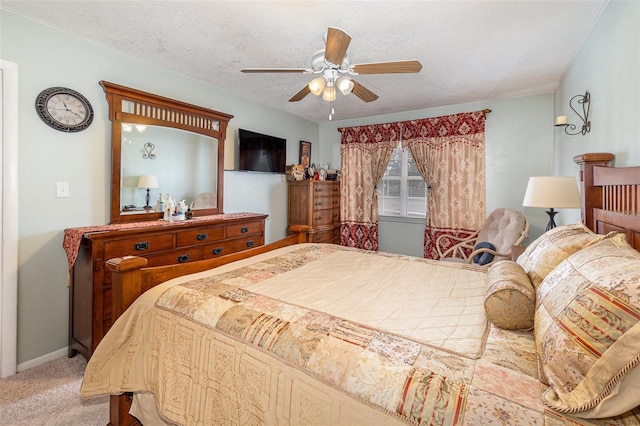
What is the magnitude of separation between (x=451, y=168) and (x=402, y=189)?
82 cm

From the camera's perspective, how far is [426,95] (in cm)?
382

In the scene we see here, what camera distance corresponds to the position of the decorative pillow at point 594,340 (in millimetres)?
685

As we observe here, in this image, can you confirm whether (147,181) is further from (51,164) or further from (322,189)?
(322,189)

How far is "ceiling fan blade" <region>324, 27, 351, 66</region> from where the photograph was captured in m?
1.68

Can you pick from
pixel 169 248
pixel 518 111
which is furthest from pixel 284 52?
pixel 518 111

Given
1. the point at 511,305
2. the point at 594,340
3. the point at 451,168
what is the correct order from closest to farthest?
the point at 594,340 → the point at 511,305 → the point at 451,168

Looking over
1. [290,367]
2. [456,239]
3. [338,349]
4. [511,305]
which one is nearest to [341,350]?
[338,349]

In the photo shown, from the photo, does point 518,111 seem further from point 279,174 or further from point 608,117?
point 279,174

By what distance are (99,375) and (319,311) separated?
45.0 inches

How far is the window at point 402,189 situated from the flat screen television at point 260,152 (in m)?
1.70

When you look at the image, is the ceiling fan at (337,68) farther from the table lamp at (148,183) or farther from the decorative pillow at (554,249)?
the table lamp at (148,183)

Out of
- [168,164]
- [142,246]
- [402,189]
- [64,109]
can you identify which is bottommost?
[142,246]

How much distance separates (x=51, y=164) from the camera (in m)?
2.36

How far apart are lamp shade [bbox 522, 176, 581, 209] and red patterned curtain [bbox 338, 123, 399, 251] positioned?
2.51 metres
